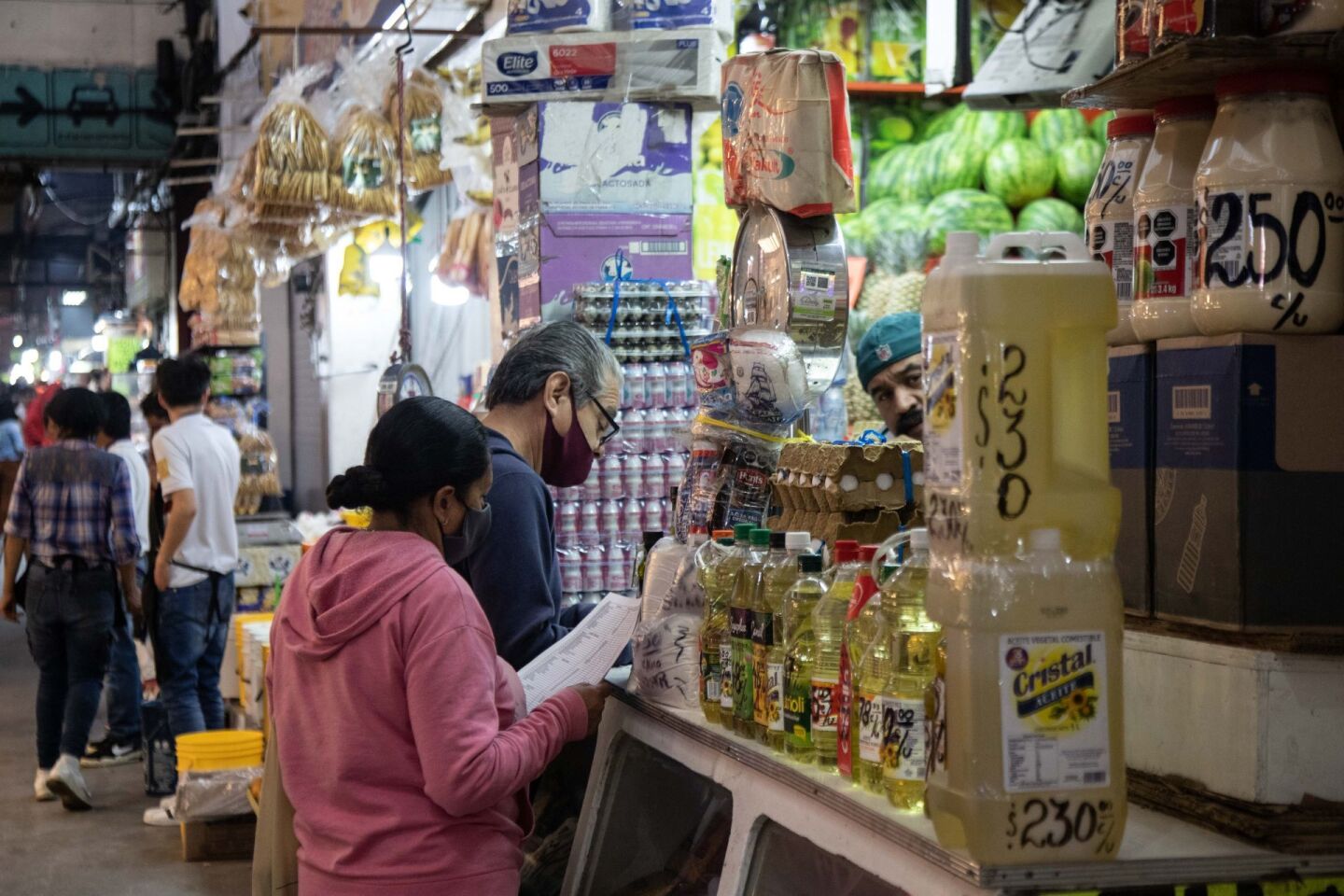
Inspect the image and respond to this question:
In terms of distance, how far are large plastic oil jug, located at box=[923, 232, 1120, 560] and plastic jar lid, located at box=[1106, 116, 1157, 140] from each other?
0.52 metres

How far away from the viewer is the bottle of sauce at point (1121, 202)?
6.61 ft

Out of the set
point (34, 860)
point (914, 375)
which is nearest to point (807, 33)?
point (914, 375)

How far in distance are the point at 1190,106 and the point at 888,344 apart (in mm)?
2346

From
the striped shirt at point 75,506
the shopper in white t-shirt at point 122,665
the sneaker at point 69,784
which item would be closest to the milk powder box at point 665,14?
the striped shirt at point 75,506

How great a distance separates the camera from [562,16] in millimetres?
4957

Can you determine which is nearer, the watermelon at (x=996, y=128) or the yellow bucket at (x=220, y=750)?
the yellow bucket at (x=220, y=750)

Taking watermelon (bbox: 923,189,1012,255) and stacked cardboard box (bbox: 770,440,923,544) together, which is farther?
watermelon (bbox: 923,189,1012,255)

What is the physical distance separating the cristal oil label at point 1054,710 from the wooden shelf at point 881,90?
20.1 feet

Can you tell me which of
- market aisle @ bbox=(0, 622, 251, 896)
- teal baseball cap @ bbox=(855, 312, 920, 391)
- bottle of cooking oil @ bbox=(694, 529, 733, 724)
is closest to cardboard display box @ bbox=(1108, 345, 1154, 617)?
bottle of cooking oil @ bbox=(694, 529, 733, 724)

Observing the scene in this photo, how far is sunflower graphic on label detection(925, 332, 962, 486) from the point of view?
155 cm

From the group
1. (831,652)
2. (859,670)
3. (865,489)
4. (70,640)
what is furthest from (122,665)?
(859,670)

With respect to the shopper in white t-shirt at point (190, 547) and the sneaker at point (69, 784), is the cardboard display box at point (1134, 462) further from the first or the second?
the sneaker at point (69, 784)

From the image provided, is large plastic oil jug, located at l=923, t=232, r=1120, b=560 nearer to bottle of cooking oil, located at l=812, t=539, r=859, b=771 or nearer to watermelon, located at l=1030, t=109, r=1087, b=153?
bottle of cooking oil, located at l=812, t=539, r=859, b=771

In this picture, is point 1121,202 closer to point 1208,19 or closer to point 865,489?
point 1208,19
